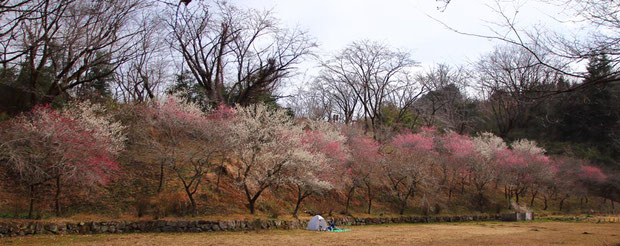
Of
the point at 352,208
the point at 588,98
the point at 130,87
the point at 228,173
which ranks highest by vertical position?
the point at 130,87

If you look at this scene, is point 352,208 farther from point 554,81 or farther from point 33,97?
point 554,81

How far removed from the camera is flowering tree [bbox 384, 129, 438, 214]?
94.3 ft

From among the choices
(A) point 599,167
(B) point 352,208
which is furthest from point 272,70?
(A) point 599,167

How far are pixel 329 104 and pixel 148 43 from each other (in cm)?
2714

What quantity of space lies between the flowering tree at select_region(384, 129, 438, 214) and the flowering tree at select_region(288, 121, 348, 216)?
4446 millimetres

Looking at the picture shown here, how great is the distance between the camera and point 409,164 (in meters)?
28.7

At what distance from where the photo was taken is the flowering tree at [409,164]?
28.8 m

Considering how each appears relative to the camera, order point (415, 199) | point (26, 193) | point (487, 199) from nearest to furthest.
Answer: point (26, 193)
point (415, 199)
point (487, 199)

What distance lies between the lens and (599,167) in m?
38.8

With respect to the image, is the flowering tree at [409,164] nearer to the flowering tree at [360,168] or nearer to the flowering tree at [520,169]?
the flowering tree at [360,168]

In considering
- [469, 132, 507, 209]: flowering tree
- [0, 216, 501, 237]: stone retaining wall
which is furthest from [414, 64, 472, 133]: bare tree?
[0, 216, 501, 237]: stone retaining wall

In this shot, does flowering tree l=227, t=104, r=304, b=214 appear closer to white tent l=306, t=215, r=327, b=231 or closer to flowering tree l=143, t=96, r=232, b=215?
flowering tree l=143, t=96, r=232, b=215

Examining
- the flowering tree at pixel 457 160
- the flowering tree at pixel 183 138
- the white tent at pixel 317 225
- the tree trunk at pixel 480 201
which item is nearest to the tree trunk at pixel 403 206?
the flowering tree at pixel 457 160

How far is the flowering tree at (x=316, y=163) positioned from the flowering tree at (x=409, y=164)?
4446mm
